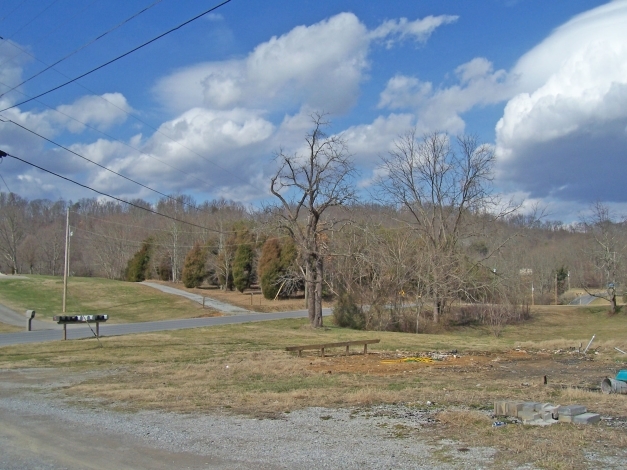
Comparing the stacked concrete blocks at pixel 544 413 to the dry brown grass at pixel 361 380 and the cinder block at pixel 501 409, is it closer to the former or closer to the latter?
the cinder block at pixel 501 409

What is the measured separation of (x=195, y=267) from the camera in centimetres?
6531

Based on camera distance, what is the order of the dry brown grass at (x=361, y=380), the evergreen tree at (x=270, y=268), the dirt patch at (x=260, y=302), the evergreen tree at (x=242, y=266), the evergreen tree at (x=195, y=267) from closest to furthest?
1. the dry brown grass at (x=361, y=380)
2. the dirt patch at (x=260, y=302)
3. the evergreen tree at (x=270, y=268)
4. the evergreen tree at (x=242, y=266)
5. the evergreen tree at (x=195, y=267)

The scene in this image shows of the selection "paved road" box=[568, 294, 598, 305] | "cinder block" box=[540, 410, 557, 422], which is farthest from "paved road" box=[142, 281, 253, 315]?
"paved road" box=[568, 294, 598, 305]

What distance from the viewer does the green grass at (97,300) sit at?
44.1 meters

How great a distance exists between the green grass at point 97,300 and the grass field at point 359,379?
1862 cm

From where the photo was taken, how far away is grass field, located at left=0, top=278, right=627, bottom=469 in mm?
7922

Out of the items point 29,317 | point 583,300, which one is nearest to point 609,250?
point 583,300

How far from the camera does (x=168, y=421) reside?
30.0 feet

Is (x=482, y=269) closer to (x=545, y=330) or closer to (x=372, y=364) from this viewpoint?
(x=545, y=330)

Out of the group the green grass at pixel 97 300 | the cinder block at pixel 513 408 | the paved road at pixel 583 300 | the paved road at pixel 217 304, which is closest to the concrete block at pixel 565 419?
the cinder block at pixel 513 408

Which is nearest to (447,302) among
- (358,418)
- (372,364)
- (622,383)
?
(372,364)

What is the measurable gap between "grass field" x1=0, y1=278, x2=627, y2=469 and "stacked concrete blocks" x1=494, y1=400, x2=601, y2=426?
286mm

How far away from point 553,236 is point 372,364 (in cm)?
10991

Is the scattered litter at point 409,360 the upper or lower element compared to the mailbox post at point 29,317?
lower
